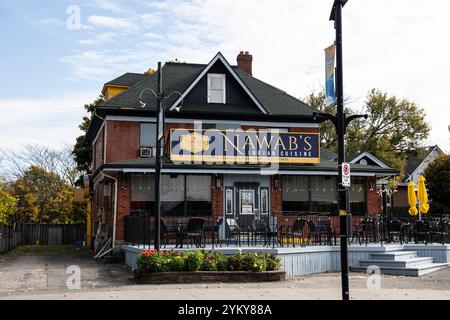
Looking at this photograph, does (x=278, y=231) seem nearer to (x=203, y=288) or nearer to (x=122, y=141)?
(x=203, y=288)

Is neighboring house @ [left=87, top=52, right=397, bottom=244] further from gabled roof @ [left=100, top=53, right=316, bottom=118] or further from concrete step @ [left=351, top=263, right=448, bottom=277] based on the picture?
concrete step @ [left=351, top=263, right=448, bottom=277]

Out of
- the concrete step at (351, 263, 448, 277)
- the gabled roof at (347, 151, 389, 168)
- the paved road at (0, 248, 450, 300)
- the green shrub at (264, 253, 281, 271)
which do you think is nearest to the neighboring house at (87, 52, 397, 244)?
the gabled roof at (347, 151, 389, 168)

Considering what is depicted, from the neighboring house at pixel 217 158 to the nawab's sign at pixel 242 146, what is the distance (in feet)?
0.14

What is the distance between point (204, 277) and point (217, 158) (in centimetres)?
886

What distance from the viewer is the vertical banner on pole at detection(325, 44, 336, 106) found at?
436 inches

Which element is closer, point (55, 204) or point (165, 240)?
point (165, 240)

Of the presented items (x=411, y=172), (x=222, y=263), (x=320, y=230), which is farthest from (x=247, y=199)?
(x=411, y=172)

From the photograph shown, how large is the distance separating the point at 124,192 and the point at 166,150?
2.60 metres

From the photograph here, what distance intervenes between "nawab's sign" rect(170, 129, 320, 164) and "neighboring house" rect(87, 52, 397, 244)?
0.14 ft

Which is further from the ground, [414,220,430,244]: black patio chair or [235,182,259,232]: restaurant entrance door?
[235,182,259,232]: restaurant entrance door

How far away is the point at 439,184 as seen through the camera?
1529 inches
